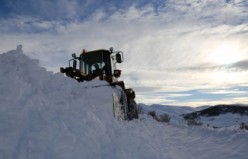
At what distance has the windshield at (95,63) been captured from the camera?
12430 millimetres

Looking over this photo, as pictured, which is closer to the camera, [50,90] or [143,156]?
[143,156]

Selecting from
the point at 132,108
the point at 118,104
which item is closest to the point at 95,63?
the point at 132,108

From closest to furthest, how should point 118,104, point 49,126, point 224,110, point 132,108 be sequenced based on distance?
1. point 49,126
2. point 118,104
3. point 132,108
4. point 224,110

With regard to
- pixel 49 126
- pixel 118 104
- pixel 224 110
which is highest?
pixel 224 110

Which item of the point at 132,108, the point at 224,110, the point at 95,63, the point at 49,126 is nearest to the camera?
the point at 49,126

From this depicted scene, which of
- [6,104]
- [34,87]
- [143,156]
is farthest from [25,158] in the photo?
[143,156]

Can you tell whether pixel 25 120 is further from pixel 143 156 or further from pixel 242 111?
pixel 242 111

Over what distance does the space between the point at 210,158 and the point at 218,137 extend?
290cm

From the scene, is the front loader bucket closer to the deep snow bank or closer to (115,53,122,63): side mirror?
(115,53,122,63): side mirror

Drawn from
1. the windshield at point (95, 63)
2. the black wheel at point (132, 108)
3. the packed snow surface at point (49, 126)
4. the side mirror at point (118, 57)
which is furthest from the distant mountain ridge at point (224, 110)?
the packed snow surface at point (49, 126)

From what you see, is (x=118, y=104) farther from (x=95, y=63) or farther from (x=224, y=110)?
(x=224, y=110)

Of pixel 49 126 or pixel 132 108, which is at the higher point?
pixel 132 108

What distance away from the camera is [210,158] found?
589cm

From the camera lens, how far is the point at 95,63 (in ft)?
41.6
